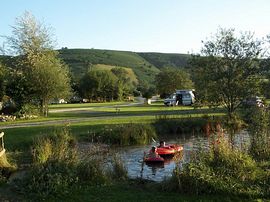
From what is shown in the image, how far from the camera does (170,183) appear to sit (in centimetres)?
1247

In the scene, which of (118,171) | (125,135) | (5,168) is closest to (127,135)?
(125,135)

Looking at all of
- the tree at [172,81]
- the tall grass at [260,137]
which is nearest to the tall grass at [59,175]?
the tall grass at [260,137]

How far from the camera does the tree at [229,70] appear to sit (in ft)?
118

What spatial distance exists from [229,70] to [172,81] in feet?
211

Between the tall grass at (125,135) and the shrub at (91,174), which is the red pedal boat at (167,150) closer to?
the tall grass at (125,135)

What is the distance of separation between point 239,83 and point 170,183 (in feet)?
82.6

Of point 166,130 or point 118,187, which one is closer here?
point 118,187

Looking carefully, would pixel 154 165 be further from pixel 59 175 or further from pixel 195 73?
pixel 195 73

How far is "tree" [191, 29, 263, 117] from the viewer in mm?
36000

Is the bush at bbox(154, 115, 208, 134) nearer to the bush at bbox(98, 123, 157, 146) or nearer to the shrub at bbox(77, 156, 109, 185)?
the bush at bbox(98, 123, 157, 146)

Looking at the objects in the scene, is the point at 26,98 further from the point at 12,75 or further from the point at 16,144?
the point at 16,144

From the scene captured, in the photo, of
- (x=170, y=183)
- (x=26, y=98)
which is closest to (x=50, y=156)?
(x=170, y=183)

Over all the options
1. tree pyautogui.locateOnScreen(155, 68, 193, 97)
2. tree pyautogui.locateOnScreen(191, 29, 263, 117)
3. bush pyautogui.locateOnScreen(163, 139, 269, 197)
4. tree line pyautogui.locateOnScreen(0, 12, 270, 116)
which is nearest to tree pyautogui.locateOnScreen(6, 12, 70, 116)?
tree line pyautogui.locateOnScreen(0, 12, 270, 116)

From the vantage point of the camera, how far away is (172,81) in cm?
10069
